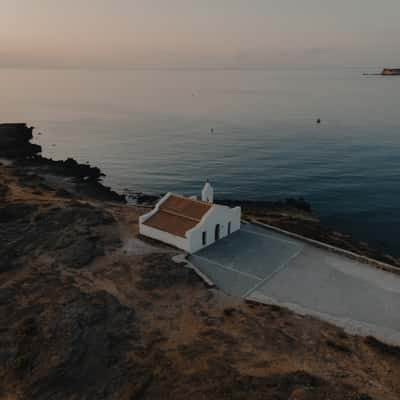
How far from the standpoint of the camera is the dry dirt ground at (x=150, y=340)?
16.2m

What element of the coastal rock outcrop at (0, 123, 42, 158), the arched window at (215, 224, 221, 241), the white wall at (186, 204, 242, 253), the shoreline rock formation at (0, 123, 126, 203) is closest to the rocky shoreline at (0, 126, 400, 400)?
the white wall at (186, 204, 242, 253)

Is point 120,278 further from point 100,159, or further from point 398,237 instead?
point 100,159

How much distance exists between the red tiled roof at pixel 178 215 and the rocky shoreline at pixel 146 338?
65.5 inches

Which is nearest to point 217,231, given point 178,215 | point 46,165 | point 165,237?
point 178,215

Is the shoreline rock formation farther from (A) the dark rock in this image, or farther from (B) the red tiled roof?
(A) the dark rock

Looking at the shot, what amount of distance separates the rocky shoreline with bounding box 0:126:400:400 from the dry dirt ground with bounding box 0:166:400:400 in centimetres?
6

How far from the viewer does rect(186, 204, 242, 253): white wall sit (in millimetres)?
28891

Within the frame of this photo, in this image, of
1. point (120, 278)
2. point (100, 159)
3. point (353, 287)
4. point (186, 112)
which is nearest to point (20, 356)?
point (120, 278)

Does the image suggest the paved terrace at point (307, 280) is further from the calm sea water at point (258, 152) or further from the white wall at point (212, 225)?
the calm sea water at point (258, 152)

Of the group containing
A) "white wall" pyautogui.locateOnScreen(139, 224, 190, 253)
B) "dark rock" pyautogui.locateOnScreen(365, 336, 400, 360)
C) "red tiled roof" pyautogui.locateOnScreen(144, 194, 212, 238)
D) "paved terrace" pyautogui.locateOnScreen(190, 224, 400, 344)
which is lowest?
"dark rock" pyautogui.locateOnScreen(365, 336, 400, 360)

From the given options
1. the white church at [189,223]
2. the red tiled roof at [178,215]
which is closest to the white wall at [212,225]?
the white church at [189,223]

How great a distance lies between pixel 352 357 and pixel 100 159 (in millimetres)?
67525

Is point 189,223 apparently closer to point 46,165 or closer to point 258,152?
point 46,165

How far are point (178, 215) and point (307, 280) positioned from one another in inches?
450
